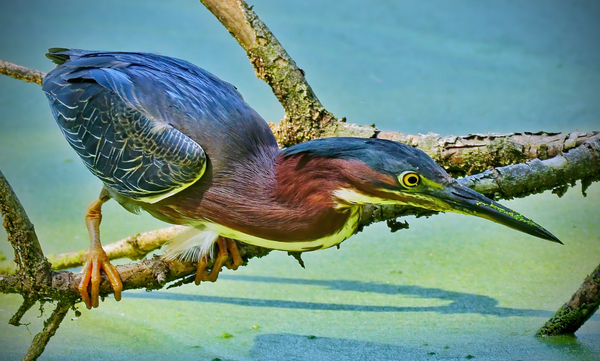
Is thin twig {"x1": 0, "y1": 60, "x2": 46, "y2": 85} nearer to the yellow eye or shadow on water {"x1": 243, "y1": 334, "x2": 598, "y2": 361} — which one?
shadow on water {"x1": 243, "y1": 334, "x2": 598, "y2": 361}

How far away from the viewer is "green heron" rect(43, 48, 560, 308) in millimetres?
1684

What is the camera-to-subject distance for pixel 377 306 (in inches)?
120

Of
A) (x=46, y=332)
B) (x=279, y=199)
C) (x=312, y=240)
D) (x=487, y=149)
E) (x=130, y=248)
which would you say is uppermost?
(x=487, y=149)

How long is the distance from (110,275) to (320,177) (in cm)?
91

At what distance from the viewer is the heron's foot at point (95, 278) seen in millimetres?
2150

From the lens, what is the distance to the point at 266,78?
9.47 ft

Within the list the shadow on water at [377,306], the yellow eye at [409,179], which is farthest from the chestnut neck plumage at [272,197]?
the shadow on water at [377,306]

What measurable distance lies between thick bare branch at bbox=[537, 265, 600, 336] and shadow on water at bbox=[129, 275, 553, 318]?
11.7 inches

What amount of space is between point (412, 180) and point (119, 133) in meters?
1.09

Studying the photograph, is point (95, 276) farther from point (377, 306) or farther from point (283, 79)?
point (377, 306)

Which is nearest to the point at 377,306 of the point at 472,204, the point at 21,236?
the point at 472,204

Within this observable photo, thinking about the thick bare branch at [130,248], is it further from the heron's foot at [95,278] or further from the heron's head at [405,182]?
the heron's head at [405,182]

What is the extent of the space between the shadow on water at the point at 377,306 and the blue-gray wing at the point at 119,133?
44.6 inches

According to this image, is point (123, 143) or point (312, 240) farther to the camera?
point (123, 143)
